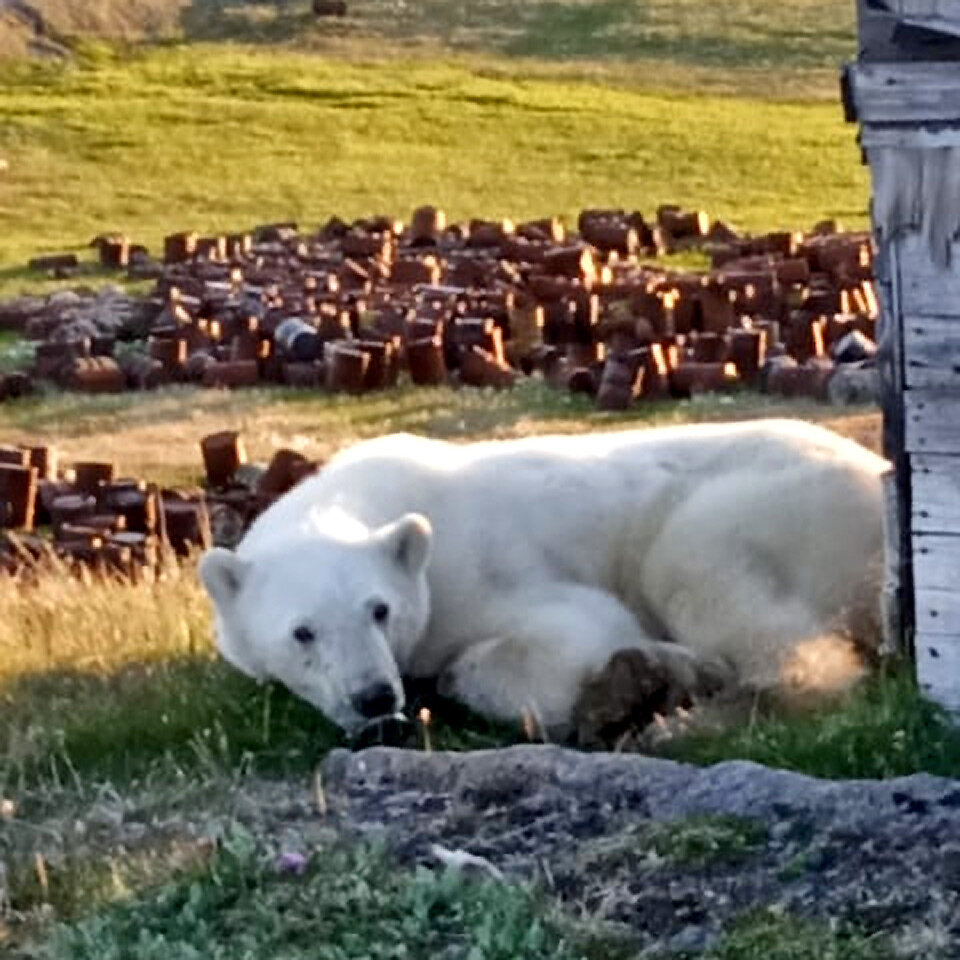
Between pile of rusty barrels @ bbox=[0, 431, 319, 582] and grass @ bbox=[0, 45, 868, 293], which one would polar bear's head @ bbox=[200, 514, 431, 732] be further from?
grass @ bbox=[0, 45, 868, 293]

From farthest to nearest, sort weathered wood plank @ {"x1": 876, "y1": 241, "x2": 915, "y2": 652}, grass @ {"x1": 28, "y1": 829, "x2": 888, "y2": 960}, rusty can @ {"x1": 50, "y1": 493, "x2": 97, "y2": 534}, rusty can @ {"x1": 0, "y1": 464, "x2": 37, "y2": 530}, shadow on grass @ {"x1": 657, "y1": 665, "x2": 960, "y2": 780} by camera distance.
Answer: rusty can @ {"x1": 0, "y1": 464, "x2": 37, "y2": 530} → rusty can @ {"x1": 50, "y1": 493, "x2": 97, "y2": 534} → weathered wood plank @ {"x1": 876, "y1": 241, "x2": 915, "y2": 652} → shadow on grass @ {"x1": 657, "y1": 665, "x2": 960, "y2": 780} → grass @ {"x1": 28, "y1": 829, "x2": 888, "y2": 960}

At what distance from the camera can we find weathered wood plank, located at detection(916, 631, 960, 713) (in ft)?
23.5

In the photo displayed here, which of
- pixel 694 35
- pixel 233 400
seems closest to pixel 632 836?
pixel 233 400

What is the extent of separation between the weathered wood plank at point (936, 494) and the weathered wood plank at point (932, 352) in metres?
0.21

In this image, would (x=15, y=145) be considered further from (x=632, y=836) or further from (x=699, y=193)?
(x=632, y=836)

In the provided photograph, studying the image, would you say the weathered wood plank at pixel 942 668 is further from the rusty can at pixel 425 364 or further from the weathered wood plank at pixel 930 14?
the rusty can at pixel 425 364

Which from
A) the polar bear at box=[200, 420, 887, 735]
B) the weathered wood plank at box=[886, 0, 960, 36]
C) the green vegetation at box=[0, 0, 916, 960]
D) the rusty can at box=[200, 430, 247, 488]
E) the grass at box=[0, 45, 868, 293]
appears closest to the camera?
the green vegetation at box=[0, 0, 916, 960]

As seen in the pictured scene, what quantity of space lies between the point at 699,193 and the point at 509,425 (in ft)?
62.1

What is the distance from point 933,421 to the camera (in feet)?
23.5

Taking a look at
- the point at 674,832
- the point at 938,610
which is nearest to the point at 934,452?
the point at 938,610

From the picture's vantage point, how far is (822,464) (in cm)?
849

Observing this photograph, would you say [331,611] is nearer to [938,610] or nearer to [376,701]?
[376,701]

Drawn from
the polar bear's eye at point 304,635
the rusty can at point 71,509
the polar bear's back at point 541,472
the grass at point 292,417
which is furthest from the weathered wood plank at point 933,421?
the grass at point 292,417

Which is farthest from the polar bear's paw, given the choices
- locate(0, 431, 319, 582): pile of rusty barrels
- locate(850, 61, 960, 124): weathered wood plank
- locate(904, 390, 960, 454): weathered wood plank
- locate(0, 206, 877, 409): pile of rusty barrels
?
locate(0, 206, 877, 409): pile of rusty barrels
